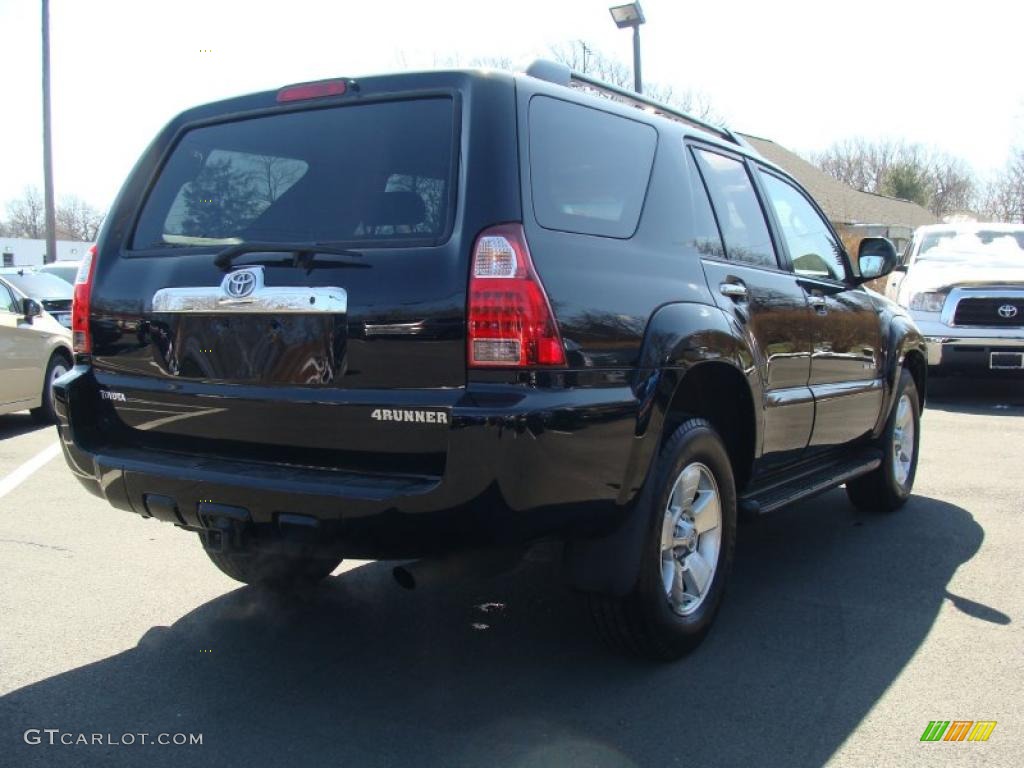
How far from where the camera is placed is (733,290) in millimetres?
3852

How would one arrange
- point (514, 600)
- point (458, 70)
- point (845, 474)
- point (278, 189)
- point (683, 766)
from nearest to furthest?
point (683, 766) < point (458, 70) < point (278, 189) < point (514, 600) < point (845, 474)

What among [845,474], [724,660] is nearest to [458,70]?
[724,660]

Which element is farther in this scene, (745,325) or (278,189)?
(745,325)

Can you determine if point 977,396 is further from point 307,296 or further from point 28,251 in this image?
point 28,251

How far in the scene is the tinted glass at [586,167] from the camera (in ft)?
10.0

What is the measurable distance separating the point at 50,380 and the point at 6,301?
843 millimetres

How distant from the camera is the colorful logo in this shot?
9.80ft

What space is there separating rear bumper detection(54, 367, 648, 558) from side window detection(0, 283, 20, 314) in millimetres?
7089

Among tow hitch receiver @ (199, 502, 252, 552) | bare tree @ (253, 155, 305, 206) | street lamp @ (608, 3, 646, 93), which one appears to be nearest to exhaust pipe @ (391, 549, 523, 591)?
tow hitch receiver @ (199, 502, 252, 552)

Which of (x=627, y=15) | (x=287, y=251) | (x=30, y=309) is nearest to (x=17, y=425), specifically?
(x=30, y=309)

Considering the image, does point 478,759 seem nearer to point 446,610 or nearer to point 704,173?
point 446,610

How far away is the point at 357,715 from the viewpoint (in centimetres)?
313

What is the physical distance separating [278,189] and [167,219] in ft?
1.79

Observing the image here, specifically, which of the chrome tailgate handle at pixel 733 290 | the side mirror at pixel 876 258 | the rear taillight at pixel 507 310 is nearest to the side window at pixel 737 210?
the chrome tailgate handle at pixel 733 290
